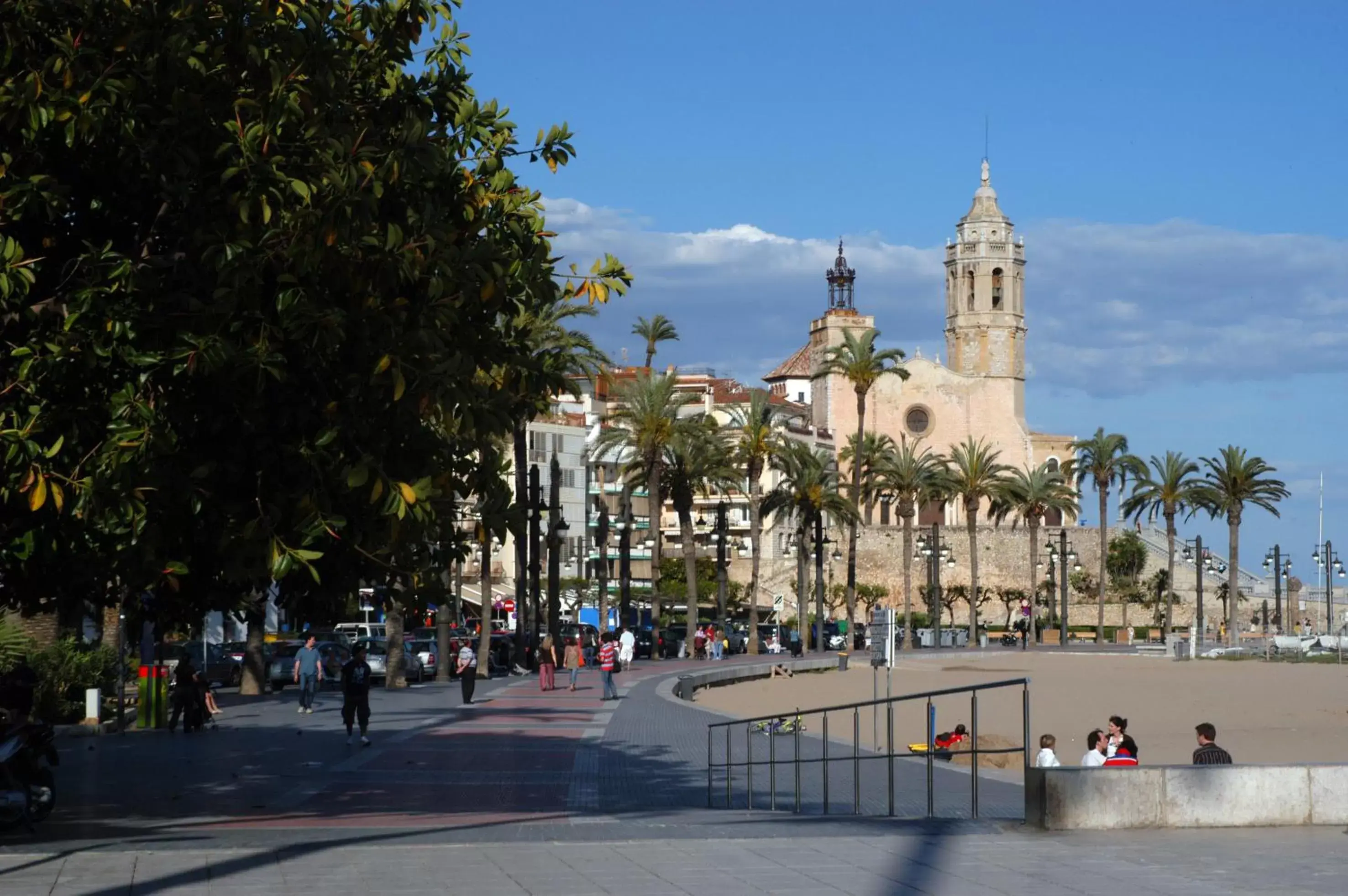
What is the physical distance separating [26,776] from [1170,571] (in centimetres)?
8729

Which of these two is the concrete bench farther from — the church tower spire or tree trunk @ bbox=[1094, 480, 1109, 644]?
the church tower spire

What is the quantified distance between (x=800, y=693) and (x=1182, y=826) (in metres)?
33.7

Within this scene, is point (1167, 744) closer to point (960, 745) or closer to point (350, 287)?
point (960, 745)

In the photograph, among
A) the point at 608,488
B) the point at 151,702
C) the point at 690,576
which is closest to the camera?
the point at 151,702

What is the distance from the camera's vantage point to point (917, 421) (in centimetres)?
12106

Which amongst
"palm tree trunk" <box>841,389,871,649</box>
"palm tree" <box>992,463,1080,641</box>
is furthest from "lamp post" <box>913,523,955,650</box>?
"palm tree" <box>992,463,1080,641</box>

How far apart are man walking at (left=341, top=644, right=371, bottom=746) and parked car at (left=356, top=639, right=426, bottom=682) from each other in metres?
20.3

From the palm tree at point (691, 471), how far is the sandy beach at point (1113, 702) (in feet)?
35.8

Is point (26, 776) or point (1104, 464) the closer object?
point (26, 776)

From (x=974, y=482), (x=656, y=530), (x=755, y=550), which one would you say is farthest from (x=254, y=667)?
(x=974, y=482)

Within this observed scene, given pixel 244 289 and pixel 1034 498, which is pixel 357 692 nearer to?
pixel 244 289

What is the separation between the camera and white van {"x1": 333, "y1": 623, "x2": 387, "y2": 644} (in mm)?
57981

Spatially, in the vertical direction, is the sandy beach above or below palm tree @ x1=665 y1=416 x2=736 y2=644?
below

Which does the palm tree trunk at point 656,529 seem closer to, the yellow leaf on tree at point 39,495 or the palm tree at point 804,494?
the palm tree at point 804,494
